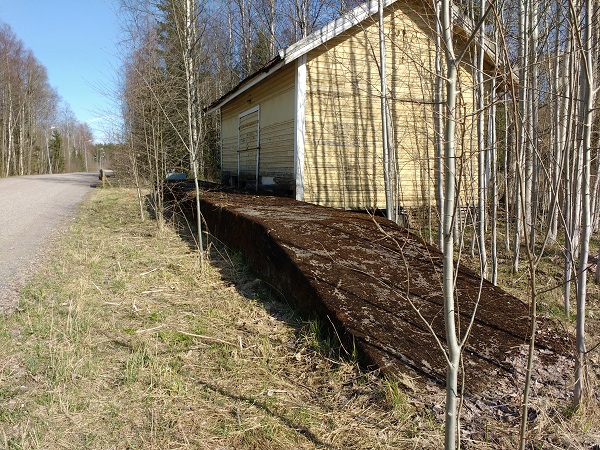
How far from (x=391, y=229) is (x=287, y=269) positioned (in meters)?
1.55

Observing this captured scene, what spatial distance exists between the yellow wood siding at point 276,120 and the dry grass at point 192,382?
5.51 meters

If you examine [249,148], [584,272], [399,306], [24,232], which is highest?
[249,148]

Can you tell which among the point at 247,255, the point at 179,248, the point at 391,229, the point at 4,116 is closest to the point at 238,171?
the point at 179,248

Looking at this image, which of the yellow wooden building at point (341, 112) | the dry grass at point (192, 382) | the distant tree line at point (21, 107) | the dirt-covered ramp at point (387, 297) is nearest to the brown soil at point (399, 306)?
the dirt-covered ramp at point (387, 297)

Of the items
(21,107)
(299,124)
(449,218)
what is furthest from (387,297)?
(21,107)

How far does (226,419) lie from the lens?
264 centimetres

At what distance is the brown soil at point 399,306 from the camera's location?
9.51 feet

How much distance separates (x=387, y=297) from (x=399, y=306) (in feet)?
0.49

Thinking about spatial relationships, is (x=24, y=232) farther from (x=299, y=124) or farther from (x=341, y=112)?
(x=341, y=112)

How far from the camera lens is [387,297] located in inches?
148

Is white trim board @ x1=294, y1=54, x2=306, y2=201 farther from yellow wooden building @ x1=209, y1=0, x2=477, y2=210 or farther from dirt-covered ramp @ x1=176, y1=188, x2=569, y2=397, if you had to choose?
dirt-covered ramp @ x1=176, y1=188, x2=569, y2=397

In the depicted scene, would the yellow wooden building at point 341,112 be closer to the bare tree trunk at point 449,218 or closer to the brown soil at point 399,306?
the brown soil at point 399,306

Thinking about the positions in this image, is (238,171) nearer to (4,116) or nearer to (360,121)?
(360,121)

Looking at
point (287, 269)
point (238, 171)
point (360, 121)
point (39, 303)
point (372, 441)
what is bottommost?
point (372, 441)
